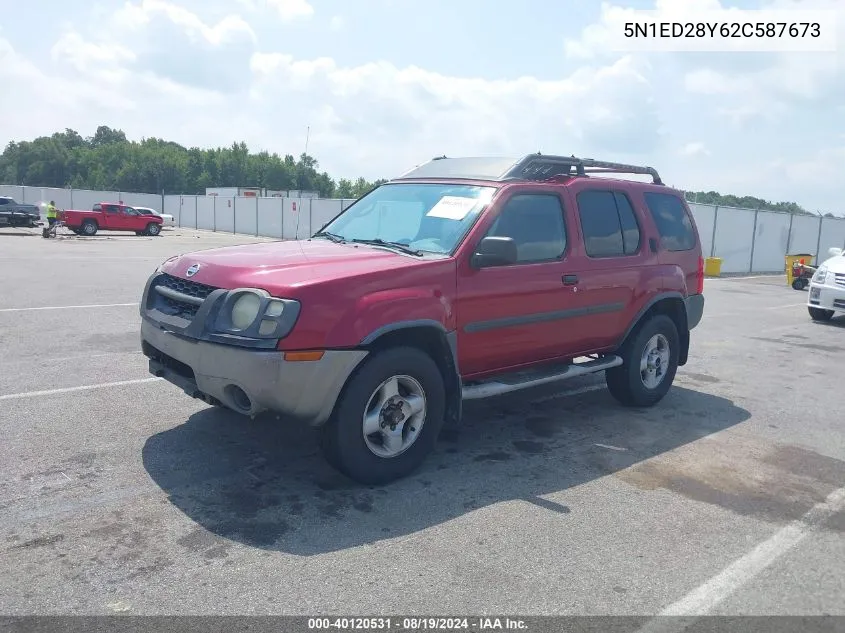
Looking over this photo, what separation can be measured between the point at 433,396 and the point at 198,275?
166 centimetres

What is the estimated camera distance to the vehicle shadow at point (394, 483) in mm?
3914

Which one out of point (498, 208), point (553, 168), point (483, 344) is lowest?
point (483, 344)

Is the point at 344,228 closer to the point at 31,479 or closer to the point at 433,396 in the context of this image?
the point at 433,396

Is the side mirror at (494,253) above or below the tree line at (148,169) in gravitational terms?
below

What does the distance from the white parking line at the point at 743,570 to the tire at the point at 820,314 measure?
1027 cm

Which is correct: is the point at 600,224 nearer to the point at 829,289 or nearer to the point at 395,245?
the point at 395,245

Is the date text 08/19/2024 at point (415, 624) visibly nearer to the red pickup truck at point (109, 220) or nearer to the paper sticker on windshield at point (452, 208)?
the paper sticker on windshield at point (452, 208)

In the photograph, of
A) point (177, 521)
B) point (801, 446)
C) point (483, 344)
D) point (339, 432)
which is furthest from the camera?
point (801, 446)

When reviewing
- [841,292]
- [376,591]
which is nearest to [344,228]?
[376,591]

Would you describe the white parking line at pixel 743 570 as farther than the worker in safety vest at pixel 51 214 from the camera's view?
No

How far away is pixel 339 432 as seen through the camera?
4223 millimetres

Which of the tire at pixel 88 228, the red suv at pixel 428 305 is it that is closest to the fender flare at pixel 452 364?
the red suv at pixel 428 305

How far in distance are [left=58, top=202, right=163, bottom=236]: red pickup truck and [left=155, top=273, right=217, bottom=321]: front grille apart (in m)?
32.3

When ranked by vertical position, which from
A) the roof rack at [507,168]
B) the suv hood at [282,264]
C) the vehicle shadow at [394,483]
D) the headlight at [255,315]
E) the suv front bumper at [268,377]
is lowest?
the vehicle shadow at [394,483]
